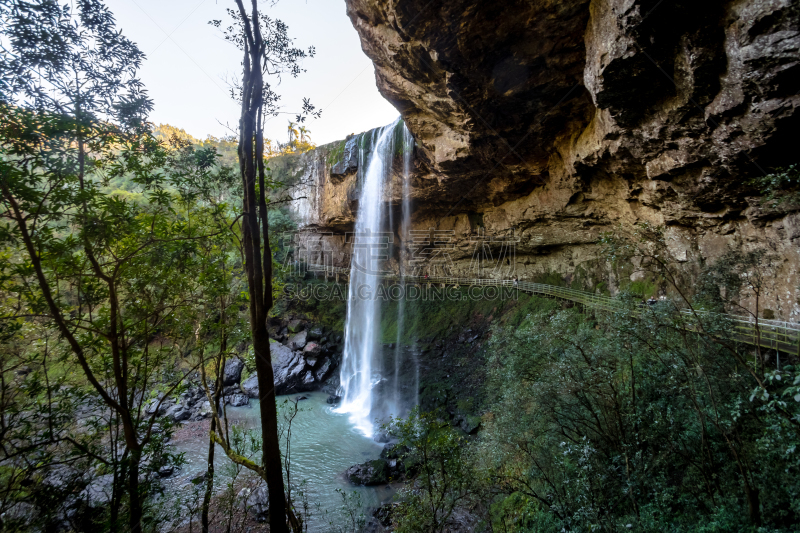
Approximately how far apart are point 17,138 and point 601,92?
10137 millimetres

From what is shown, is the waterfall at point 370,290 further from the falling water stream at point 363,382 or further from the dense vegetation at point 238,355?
the dense vegetation at point 238,355

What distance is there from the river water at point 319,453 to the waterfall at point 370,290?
3.20 ft

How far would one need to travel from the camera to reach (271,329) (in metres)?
22.0

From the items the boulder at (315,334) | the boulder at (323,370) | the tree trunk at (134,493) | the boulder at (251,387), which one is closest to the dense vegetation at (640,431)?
the tree trunk at (134,493)

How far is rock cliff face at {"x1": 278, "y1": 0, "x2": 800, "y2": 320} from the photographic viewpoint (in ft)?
20.8

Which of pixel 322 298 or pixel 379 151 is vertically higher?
pixel 379 151

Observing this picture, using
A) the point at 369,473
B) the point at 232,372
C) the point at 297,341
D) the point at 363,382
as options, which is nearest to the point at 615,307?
the point at 369,473

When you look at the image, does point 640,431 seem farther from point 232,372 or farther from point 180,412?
point 232,372

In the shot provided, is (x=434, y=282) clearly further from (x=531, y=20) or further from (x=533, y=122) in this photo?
(x=531, y=20)

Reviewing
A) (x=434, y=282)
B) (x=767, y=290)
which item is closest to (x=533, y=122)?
(x=767, y=290)

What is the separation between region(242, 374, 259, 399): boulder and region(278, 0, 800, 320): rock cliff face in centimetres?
1428

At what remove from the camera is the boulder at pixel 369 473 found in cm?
1051

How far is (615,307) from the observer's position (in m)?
9.47

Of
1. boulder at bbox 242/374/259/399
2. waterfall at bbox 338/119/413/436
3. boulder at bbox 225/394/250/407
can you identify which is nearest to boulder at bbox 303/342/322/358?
waterfall at bbox 338/119/413/436
